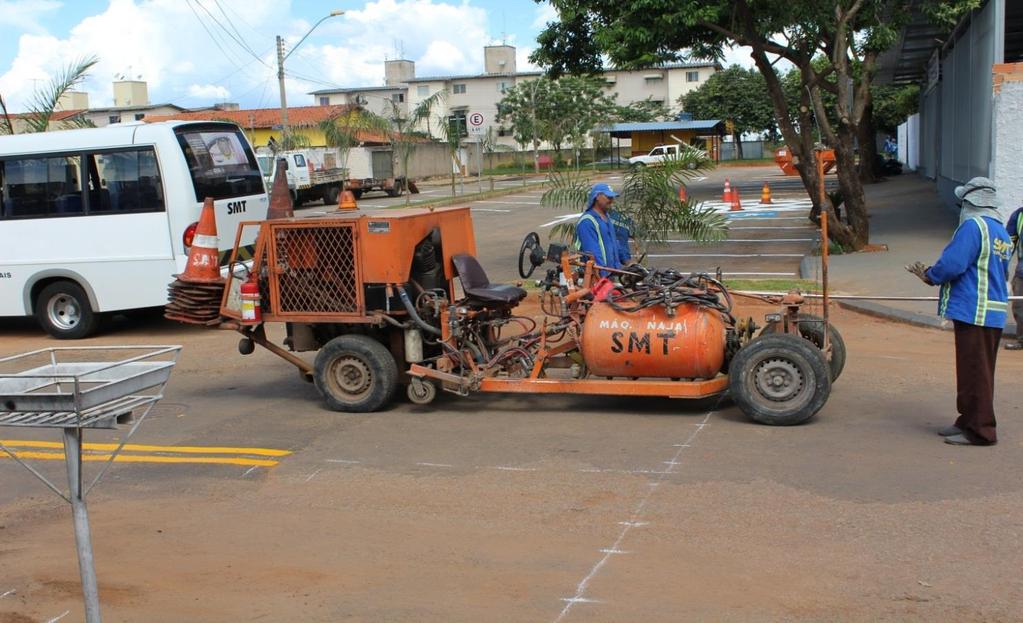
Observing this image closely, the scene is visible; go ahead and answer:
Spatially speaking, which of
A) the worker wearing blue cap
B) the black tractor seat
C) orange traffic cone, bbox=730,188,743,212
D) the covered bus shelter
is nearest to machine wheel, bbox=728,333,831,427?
the worker wearing blue cap

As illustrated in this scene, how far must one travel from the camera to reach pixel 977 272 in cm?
Answer: 723

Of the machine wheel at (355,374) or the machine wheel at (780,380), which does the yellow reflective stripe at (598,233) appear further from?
the machine wheel at (355,374)

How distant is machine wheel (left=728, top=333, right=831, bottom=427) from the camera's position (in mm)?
7652

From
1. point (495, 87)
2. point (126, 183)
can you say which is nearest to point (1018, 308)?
point (126, 183)

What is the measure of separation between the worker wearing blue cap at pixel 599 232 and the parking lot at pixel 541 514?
50.3 inches

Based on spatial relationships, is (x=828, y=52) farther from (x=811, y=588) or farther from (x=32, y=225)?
(x=811, y=588)

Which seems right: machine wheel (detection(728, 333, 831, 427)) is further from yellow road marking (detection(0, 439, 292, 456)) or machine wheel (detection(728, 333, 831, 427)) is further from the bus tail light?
the bus tail light

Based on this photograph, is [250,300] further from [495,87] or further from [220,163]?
[495,87]

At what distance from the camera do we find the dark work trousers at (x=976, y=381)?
7164 mm

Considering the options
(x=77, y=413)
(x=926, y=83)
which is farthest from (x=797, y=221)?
(x=77, y=413)

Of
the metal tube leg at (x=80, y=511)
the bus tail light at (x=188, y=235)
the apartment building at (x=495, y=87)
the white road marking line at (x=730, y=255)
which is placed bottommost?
the white road marking line at (x=730, y=255)

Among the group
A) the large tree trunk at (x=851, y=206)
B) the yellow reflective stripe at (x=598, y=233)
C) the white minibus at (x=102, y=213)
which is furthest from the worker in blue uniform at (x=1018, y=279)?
the white minibus at (x=102, y=213)

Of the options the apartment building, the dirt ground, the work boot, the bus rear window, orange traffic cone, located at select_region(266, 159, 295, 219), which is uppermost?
the apartment building

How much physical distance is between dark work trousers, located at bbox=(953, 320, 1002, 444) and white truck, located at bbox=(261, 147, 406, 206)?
3082 centimetres
